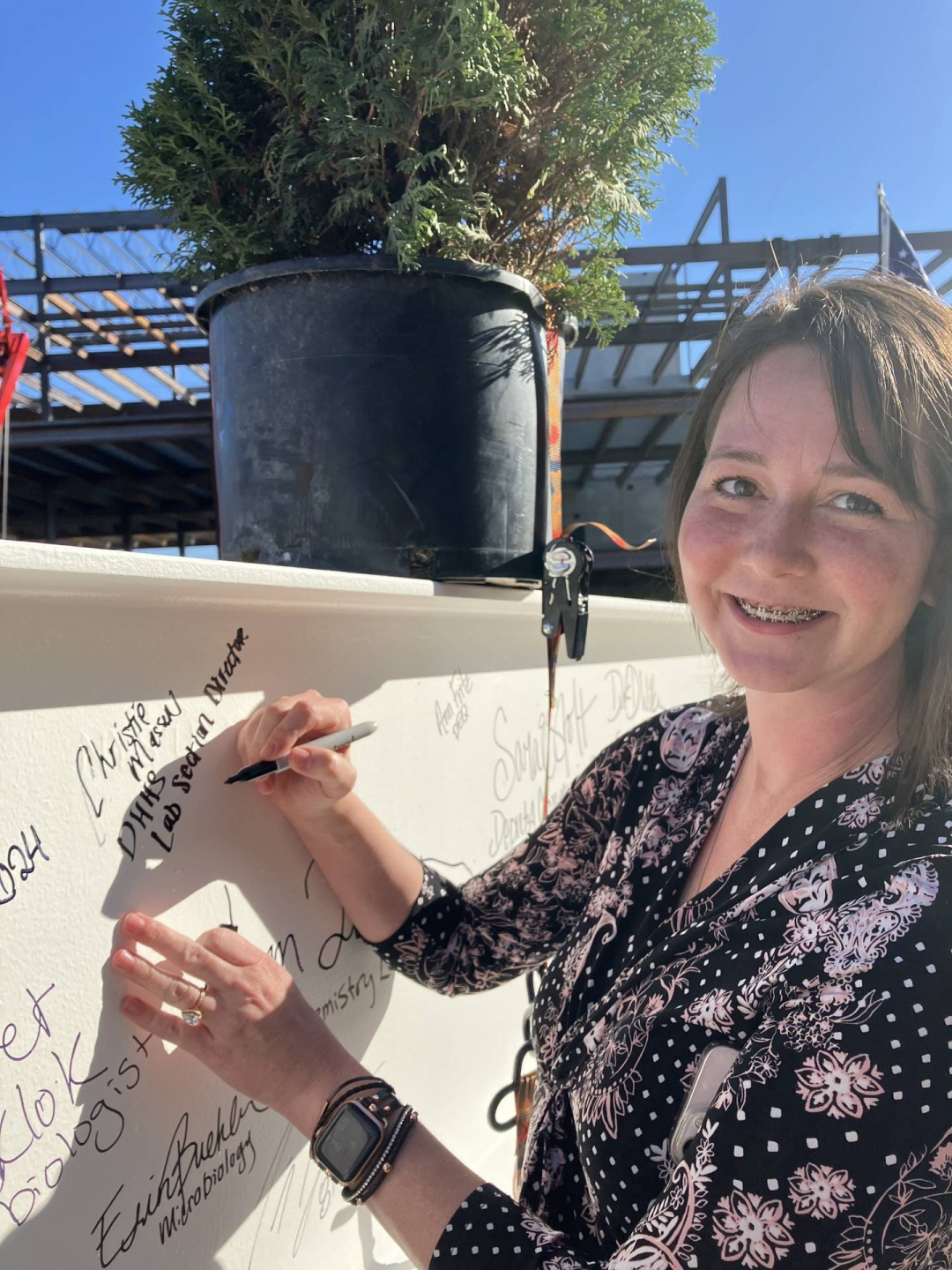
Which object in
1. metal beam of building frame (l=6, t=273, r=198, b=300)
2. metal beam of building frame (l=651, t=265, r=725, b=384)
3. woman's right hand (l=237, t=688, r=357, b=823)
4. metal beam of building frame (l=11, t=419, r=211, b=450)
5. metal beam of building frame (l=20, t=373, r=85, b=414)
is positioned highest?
metal beam of building frame (l=651, t=265, r=725, b=384)

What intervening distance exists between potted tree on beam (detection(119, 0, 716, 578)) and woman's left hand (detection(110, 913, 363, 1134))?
508 mm

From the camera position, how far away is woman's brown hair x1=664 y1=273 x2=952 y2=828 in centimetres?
85

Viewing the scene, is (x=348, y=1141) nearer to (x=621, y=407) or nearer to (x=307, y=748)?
(x=307, y=748)

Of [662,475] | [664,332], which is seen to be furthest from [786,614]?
[662,475]

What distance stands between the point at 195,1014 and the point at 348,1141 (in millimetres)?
187

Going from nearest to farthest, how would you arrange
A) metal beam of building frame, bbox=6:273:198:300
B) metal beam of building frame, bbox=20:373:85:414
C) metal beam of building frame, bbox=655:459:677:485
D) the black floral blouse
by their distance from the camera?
the black floral blouse < metal beam of building frame, bbox=6:273:198:300 < metal beam of building frame, bbox=20:373:85:414 < metal beam of building frame, bbox=655:459:677:485

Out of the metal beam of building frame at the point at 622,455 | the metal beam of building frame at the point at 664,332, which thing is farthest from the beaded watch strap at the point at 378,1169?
the metal beam of building frame at the point at 622,455

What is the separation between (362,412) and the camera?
1169 millimetres

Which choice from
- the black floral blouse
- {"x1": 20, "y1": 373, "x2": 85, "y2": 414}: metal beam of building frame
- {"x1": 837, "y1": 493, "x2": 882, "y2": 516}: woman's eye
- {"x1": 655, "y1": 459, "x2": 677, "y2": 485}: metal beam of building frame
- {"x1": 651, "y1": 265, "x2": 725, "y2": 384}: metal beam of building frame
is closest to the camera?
the black floral blouse

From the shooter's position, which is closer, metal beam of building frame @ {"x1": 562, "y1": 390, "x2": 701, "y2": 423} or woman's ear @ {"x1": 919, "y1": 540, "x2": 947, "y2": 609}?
woman's ear @ {"x1": 919, "y1": 540, "x2": 947, "y2": 609}

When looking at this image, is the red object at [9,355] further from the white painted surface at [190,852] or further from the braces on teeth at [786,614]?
the braces on teeth at [786,614]

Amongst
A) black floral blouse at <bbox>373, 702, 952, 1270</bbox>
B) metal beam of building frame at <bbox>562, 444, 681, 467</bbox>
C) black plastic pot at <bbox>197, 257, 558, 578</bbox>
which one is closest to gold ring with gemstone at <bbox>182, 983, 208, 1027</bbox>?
black floral blouse at <bbox>373, 702, 952, 1270</bbox>

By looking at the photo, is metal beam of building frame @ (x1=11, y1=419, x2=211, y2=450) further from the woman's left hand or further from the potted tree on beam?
the woman's left hand

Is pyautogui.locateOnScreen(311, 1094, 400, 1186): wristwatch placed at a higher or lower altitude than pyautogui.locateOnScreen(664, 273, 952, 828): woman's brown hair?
lower
